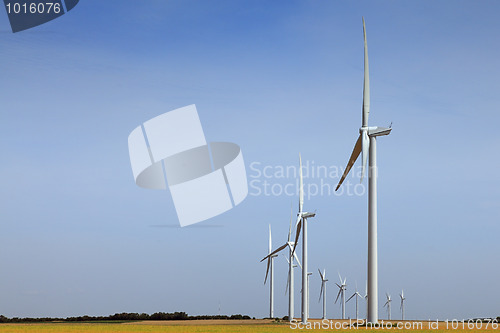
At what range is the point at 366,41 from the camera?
76.9 m

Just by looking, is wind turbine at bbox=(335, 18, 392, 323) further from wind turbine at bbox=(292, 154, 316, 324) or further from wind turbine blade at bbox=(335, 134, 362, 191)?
wind turbine at bbox=(292, 154, 316, 324)

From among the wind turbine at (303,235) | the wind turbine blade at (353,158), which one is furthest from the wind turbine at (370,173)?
the wind turbine at (303,235)

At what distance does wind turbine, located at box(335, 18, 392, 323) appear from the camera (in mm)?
67438

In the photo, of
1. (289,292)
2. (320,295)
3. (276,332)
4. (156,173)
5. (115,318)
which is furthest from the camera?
(320,295)

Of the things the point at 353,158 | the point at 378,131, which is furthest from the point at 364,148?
the point at 353,158

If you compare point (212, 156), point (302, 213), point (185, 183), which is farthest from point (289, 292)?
point (185, 183)

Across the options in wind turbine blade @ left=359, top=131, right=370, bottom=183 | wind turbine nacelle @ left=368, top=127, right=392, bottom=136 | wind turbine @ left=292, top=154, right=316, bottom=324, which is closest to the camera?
wind turbine blade @ left=359, top=131, right=370, bottom=183

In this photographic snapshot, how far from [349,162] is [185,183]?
60.3ft

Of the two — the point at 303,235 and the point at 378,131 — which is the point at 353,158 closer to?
the point at 378,131

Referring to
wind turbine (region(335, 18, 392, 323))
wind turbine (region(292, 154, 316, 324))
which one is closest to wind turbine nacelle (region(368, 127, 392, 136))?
wind turbine (region(335, 18, 392, 323))

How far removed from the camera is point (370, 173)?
70438mm

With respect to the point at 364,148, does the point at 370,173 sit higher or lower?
lower

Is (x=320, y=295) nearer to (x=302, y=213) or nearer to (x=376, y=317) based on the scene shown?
(x=302, y=213)

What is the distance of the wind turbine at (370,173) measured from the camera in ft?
221
